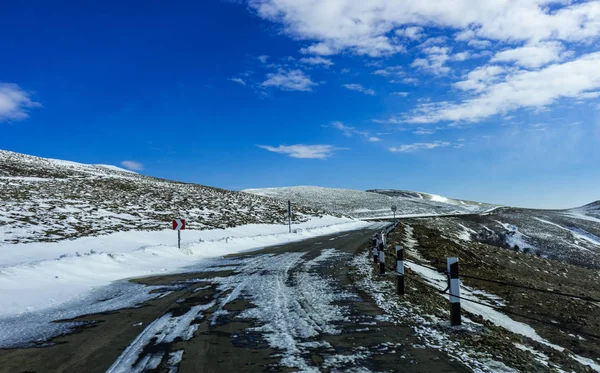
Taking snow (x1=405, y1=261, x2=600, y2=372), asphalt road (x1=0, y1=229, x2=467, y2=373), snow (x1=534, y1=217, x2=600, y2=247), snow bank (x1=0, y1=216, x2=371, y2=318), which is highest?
snow bank (x1=0, y1=216, x2=371, y2=318)

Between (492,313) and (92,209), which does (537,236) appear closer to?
(492,313)

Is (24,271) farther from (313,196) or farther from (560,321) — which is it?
(313,196)

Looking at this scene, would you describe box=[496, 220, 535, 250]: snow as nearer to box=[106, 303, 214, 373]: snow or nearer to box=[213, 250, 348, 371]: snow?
box=[213, 250, 348, 371]: snow

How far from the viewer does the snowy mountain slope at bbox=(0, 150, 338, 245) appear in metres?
24.4

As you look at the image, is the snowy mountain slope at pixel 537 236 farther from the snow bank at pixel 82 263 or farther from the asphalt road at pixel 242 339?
the asphalt road at pixel 242 339

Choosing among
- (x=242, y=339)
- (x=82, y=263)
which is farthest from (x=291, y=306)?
(x=82, y=263)

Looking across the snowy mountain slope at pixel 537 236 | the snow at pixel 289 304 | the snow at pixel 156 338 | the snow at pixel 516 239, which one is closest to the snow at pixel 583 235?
the snowy mountain slope at pixel 537 236

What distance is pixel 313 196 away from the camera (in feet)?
341

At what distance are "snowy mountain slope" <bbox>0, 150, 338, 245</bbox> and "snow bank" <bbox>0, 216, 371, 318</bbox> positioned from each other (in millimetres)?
2309

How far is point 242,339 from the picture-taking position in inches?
221

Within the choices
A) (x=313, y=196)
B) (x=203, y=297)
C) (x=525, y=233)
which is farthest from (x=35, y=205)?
(x=313, y=196)

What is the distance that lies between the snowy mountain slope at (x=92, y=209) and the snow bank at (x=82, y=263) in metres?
2.31

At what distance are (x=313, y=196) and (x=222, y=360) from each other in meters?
99.2

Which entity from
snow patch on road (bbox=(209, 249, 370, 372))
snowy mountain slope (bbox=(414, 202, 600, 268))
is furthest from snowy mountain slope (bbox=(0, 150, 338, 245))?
snowy mountain slope (bbox=(414, 202, 600, 268))
